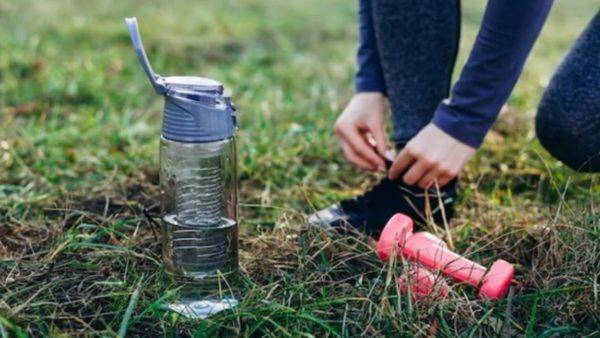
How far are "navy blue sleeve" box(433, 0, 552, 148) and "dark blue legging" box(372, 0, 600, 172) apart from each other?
23 centimetres

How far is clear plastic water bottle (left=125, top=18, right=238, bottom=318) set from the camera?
142 centimetres

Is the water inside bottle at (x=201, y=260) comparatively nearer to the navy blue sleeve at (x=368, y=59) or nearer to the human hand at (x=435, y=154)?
the human hand at (x=435, y=154)

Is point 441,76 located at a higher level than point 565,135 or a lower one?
higher

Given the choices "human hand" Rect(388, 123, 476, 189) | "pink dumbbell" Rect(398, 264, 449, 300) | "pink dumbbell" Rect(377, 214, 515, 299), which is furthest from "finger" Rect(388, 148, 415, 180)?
"pink dumbbell" Rect(398, 264, 449, 300)

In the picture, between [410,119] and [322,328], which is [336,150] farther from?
[322,328]

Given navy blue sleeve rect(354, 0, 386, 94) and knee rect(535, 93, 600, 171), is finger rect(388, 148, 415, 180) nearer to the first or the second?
navy blue sleeve rect(354, 0, 386, 94)

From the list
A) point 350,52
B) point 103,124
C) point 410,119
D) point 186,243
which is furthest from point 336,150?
point 350,52

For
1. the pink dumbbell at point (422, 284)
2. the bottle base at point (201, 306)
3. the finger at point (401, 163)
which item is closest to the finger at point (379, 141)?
the finger at point (401, 163)

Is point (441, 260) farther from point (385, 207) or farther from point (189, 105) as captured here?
point (189, 105)

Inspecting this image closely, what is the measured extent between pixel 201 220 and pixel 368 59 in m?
0.83

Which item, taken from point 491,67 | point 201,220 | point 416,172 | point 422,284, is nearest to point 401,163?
point 416,172

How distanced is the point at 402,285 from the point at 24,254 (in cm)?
78

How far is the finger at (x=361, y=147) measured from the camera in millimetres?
1955

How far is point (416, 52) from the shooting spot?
1.96 m
